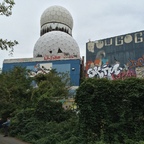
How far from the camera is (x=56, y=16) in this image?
46.2 m

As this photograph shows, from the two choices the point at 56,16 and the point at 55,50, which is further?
the point at 56,16

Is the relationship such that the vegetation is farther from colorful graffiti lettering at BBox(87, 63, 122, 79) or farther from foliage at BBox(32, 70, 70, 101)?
colorful graffiti lettering at BBox(87, 63, 122, 79)

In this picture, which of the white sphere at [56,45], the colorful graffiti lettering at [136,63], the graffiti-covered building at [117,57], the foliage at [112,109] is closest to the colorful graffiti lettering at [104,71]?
the graffiti-covered building at [117,57]

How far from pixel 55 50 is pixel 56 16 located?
27.3 ft

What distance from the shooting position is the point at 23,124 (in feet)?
49.3

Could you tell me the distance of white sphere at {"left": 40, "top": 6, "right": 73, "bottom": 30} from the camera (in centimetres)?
4634

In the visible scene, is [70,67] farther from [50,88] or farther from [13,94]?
[13,94]

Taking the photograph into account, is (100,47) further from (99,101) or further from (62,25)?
(99,101)

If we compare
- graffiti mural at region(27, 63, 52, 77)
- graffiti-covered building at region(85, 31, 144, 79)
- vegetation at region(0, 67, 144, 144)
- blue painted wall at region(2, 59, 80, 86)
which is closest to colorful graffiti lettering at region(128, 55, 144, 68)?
graffiti-covered building at region(85, 31, 144, 79)

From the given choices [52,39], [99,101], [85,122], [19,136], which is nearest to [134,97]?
[99,101]

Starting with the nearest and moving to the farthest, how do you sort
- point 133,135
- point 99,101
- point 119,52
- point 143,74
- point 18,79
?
point 133,135, point 99,101, point 18,79, point 143,74, point 119,52

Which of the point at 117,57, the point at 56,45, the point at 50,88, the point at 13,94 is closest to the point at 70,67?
the point at 56,45

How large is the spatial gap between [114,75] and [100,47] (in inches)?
284

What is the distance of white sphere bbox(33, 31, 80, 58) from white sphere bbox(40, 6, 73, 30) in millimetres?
3477
